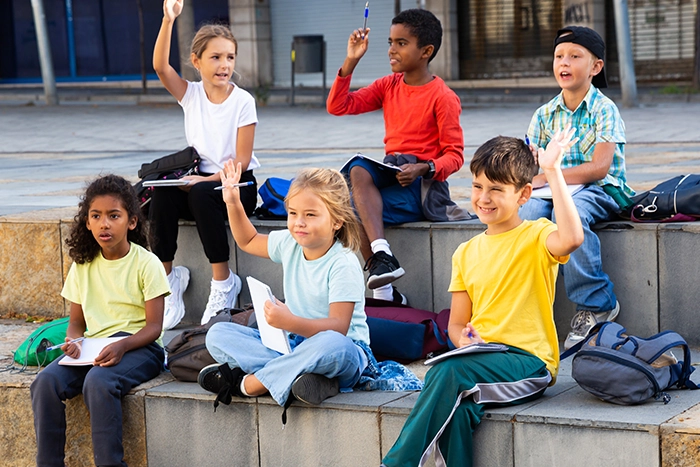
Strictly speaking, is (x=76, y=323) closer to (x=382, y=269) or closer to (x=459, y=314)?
(x=382, y=269)

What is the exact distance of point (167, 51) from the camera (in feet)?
16.9

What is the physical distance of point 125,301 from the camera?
4.28 m

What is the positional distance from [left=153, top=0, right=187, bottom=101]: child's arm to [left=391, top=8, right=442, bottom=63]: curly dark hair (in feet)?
3.60

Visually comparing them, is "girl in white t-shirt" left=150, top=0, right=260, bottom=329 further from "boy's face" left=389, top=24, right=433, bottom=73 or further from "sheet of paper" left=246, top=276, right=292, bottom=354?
"sheet of paper" left=246, top=276, right=292, bottom=354

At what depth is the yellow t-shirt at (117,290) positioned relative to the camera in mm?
4258

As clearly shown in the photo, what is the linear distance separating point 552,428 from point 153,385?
5.55 feet

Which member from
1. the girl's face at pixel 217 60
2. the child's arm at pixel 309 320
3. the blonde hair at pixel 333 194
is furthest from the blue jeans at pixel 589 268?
the girl's face at pixel 217 60

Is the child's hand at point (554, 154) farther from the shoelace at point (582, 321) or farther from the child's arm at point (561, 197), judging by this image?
the shoelace at point (582, 321)

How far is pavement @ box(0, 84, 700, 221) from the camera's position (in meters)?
7.48

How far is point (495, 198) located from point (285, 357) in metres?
0.96

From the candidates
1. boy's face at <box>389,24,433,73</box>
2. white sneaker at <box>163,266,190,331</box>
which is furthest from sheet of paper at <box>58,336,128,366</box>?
boy's face at <box>389,24,433,73</box>

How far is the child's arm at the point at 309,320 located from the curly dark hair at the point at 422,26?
1809mm

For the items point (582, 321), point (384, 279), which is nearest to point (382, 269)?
point (384, 279)

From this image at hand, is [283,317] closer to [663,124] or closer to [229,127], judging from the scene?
[229,127]
